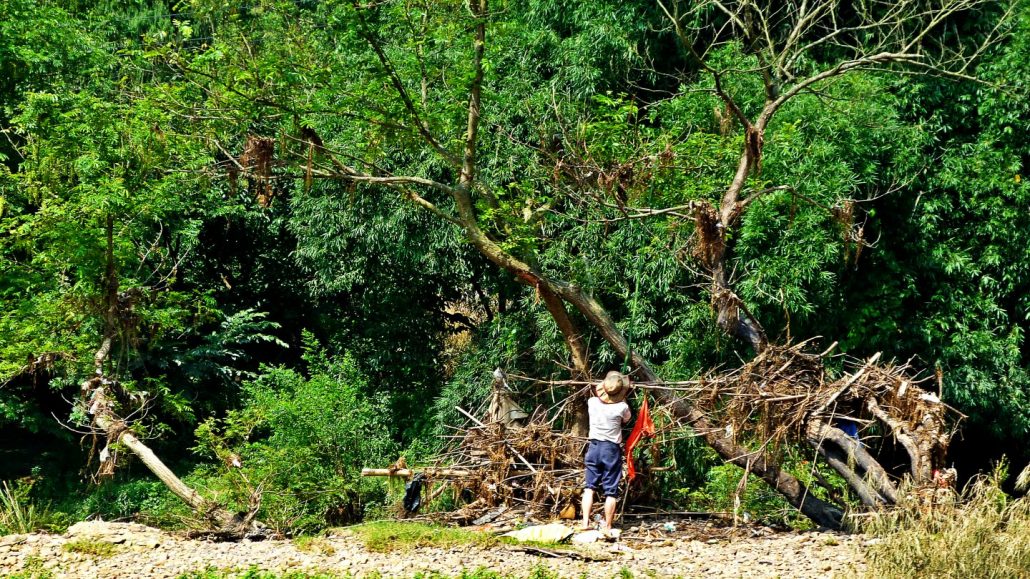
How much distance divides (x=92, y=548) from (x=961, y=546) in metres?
6.51

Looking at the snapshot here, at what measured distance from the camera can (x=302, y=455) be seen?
11797mm

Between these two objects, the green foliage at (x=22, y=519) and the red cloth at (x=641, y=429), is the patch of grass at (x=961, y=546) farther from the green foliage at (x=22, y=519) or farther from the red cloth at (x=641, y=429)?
the green foliage at (x=22, y=519)

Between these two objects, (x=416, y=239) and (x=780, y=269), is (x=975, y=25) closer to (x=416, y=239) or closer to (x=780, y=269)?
(x=780, y=269)

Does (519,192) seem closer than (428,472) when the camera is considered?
No

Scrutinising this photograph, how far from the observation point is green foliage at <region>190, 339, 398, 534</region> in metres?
11.5

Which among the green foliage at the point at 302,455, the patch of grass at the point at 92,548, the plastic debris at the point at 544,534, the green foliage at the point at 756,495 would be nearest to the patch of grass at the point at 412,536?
the plastic debris at the point at 544,534

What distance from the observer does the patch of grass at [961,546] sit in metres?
6.57

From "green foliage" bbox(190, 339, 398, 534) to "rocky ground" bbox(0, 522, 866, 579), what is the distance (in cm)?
214

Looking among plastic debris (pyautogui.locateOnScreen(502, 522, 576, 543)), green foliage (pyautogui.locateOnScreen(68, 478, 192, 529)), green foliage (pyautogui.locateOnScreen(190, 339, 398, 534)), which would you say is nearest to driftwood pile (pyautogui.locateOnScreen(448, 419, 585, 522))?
plastic debris (pyautogui.locateOnScreen(502, 522, 576, 543))

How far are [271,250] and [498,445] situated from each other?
1078 centimetres

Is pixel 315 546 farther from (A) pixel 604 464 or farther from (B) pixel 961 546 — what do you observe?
(B) pixel 961 546

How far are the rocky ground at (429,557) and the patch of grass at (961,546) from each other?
1.18ft

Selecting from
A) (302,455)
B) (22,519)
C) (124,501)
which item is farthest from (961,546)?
(124,501)

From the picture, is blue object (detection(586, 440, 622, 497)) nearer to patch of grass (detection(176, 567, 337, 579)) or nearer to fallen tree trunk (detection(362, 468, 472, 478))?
fallen tree trunk (detection(362, 468, 472, 478))
